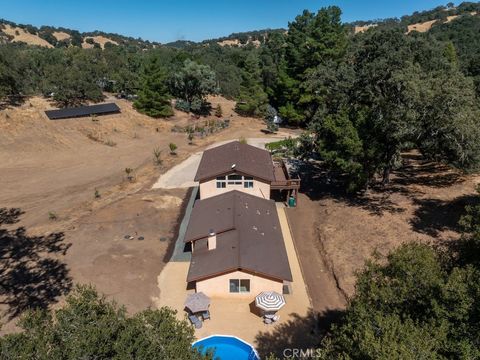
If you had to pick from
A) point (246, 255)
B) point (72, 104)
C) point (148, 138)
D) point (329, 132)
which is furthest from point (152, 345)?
point (72, 104)

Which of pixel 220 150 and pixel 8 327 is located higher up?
pixel 220 150

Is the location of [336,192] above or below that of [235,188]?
below

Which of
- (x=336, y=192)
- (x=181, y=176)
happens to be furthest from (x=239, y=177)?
(x=181, y=176)

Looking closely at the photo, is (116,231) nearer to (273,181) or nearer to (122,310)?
(273,181)

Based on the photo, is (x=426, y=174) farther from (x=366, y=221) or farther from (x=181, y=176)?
(x=181, y=176)

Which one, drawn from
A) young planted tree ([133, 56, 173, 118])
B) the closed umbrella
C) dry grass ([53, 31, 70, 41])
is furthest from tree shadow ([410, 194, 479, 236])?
dry grass ([53, 31, 70, 41])

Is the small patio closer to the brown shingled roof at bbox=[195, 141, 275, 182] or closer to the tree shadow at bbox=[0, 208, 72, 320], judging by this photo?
the tree shadow at bbox=[0, 208, 72, 320]
